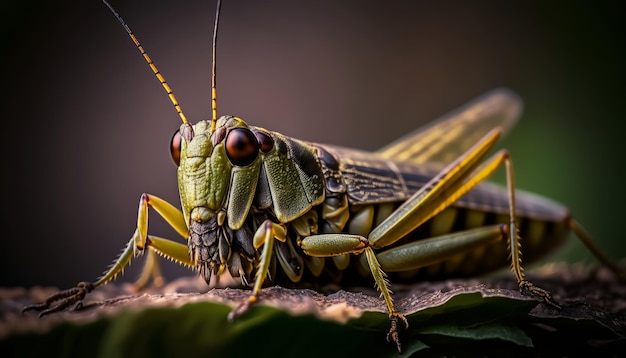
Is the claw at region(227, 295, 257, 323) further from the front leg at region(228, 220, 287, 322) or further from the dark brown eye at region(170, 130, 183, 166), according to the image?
the dark brown eye at region(170, 130, 183, 166)

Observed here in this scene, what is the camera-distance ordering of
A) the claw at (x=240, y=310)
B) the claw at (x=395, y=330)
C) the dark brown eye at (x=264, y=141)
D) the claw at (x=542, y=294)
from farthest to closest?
the dark brown eye at (x=264, y=141)
the claw at (x=542, y=294)
the claw at (x=395, y=330)
the claw at (x=240, y=310)

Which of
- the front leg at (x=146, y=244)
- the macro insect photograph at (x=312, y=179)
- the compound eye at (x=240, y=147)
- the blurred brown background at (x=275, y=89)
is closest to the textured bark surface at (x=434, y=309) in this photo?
the macro insect photograph at (x=312, y=179)

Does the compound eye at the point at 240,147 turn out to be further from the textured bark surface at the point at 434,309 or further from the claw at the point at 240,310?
the claw at the point at 240,310

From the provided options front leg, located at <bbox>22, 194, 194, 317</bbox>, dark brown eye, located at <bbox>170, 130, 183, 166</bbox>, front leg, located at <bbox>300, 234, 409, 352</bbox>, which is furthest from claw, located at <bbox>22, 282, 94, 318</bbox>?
front leg, located at <bbox>300, 234, 409, 352</bbox>

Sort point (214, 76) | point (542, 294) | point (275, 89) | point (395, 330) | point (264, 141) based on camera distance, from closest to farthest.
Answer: point (395, 330) → point (542, 294) → point (214, 76) → point (264, 141) → point (275, 89)

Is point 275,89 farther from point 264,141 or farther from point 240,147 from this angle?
point 240,147

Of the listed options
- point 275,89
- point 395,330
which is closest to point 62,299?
point 395,330
